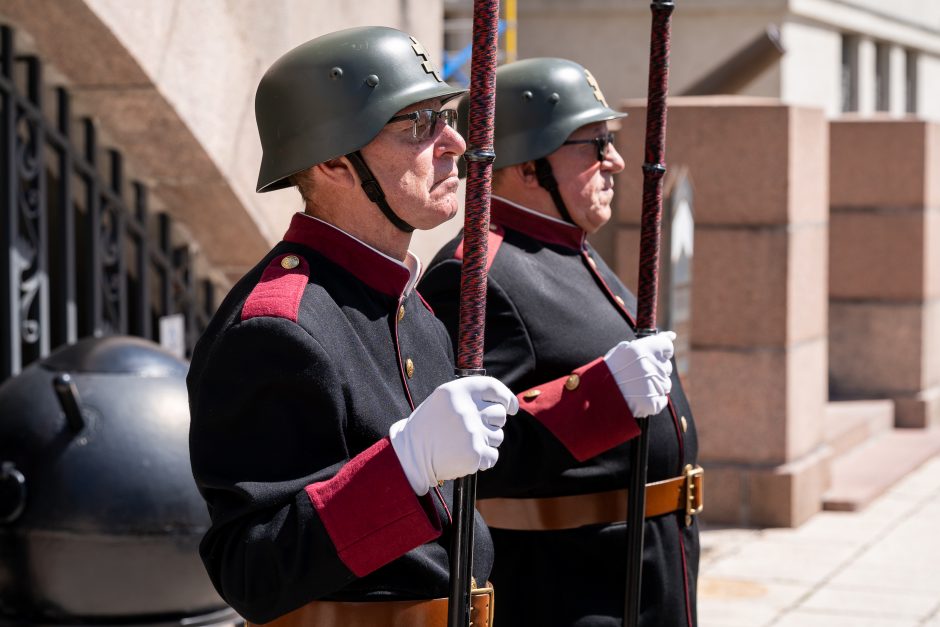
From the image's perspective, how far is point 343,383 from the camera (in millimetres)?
2236

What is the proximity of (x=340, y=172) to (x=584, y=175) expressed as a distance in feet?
3.79

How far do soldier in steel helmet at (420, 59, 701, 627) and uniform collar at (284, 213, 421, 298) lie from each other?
731mm

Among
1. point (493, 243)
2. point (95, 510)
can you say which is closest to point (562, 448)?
point (493, 243)

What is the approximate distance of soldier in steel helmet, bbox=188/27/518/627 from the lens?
213cm

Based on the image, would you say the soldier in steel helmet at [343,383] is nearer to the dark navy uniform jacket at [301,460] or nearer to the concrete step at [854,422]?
the dark navy uniform jacket at [301,460]

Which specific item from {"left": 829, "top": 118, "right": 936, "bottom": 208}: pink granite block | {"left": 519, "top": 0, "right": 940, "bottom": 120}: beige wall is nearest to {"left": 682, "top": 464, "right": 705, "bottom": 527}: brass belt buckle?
{"left": 829, "top": 118, "right": 936, "bottom": 208}: pink granite block

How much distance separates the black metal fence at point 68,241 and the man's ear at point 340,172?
2900 millimetres

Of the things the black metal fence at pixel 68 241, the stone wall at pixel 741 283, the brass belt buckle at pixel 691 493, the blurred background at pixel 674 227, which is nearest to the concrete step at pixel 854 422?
the blurred background at pixel 674 227

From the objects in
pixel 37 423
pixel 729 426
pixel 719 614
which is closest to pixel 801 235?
pixel 729 426

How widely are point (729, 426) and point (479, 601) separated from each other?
4791 mm

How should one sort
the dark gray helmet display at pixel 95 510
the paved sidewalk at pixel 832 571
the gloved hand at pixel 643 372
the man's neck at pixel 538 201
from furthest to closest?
the paved sidewalk at pixel 832 571, the dark gray helmet display at pixel 95 510, the man's neck at pixel 538 201, the gloved hand at pixel 643 372

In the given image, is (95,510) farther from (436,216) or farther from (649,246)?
(436,216)

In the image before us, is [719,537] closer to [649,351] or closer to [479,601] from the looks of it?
[649,351]

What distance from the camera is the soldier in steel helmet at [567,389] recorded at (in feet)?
10.2
